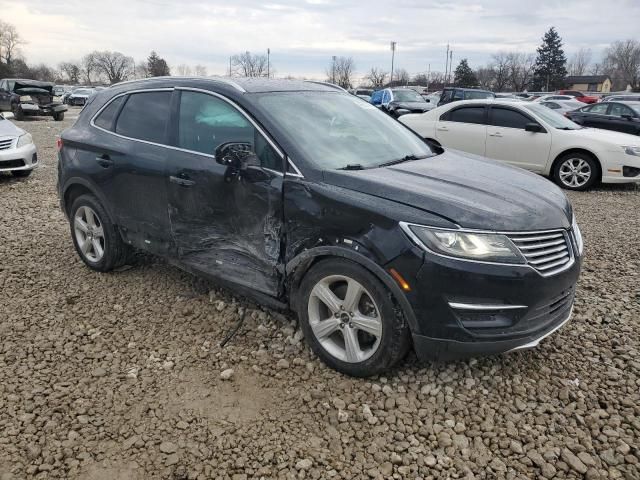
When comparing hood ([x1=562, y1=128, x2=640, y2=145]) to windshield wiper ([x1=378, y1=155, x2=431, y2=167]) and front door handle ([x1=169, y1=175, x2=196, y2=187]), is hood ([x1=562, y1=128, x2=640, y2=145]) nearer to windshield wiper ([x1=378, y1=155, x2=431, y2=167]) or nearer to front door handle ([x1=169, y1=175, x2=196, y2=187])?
windshield wiper ([x1=378, y1=155, x2=431, y2=167])

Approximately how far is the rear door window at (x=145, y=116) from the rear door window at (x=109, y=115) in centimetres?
9

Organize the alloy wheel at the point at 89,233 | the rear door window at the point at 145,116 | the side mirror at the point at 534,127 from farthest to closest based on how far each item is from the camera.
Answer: the side mirror at the point at 534,127
the alloy wheel at the point at 89,233
the rear door window at the point at 145,116

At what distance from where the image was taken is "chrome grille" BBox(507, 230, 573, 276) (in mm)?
2736

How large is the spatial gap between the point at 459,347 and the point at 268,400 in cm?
113

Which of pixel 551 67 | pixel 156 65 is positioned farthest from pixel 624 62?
pixel 156 65

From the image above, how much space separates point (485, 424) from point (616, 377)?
3.42 ft

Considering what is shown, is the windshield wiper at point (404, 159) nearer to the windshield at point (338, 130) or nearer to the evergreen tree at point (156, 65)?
the windshield at point (338, 130)

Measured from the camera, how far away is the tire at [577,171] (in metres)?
8.84

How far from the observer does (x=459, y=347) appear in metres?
2.72

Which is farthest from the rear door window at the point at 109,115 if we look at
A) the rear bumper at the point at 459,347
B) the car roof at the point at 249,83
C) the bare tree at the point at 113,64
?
the bare tree at the point at 113,64

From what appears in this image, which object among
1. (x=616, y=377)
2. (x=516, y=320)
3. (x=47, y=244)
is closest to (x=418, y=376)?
(x=516, y=320)

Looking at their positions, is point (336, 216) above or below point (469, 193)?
below

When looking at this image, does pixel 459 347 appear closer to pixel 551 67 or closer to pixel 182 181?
pixel 182 181

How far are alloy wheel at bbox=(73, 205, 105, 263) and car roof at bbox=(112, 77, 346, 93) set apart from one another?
3.99ft
